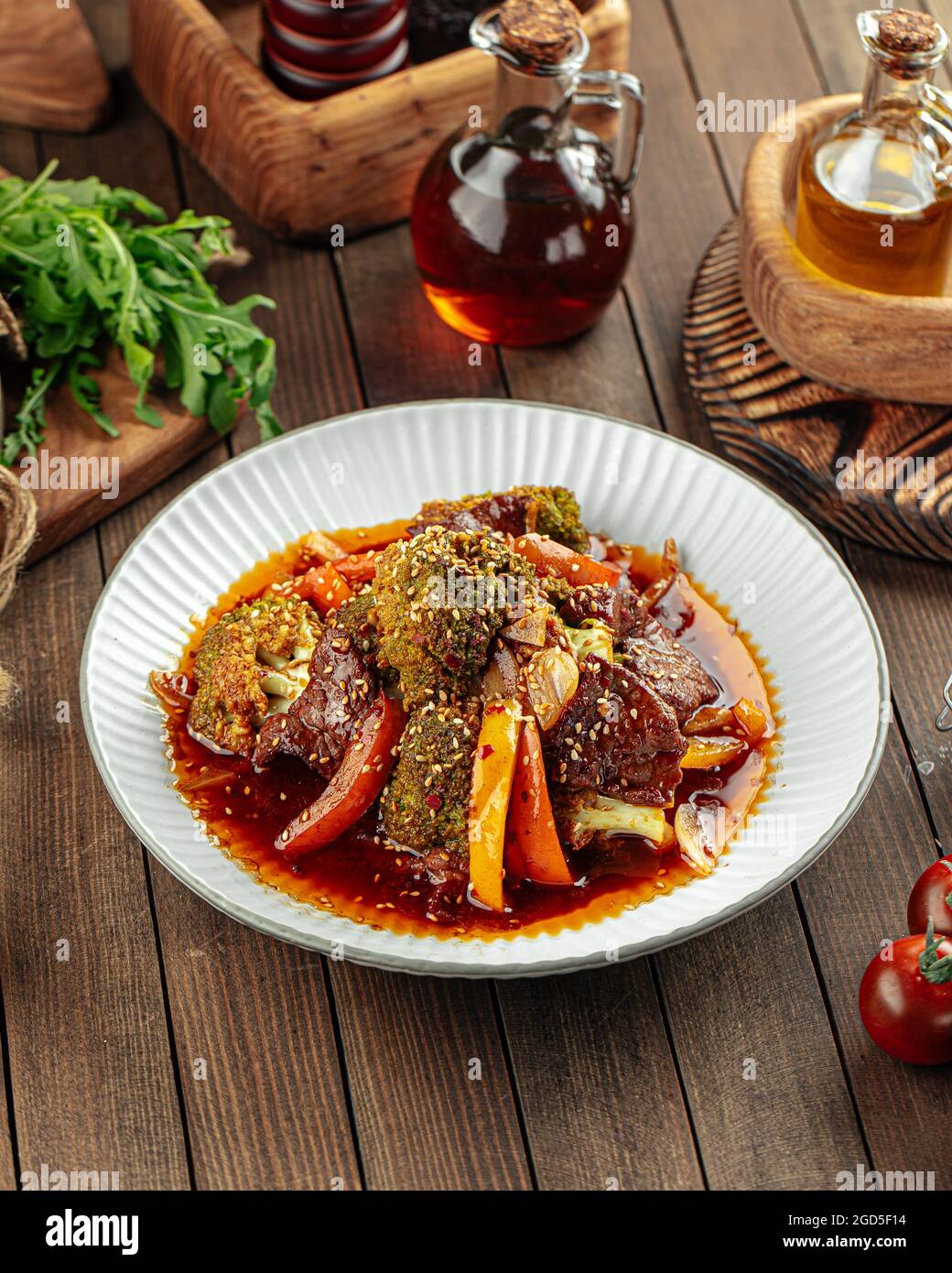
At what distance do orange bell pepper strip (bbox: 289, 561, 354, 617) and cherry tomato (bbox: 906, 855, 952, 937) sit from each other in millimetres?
1301

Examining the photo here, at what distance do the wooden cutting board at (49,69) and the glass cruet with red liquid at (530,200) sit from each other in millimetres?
1371

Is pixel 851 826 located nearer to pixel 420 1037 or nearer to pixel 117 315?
pixel 420 1037

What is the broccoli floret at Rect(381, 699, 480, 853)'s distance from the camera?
2.54m

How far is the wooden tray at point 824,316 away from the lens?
126 inches

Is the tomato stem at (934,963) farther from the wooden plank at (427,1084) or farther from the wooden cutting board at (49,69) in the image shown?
the wooden cutting board at (49,69)

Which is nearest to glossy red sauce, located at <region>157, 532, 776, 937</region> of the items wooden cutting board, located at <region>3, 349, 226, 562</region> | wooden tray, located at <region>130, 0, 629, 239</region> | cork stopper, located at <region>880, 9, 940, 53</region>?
wooden cutting board, located at <region>3, 349, 226, 562</region>

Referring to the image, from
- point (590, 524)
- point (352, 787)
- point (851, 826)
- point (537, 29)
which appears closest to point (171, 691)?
point (352, 787)

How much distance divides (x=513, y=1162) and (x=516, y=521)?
131 cm

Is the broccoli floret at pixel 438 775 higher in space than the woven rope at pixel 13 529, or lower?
lower

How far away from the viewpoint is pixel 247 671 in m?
2.80

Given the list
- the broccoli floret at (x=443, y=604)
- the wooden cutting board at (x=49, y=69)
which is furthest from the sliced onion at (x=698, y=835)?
the wooden cutting board at (x=49, y=69)

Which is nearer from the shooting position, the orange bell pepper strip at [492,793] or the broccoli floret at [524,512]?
the orange bell pepper strip at [492,793]

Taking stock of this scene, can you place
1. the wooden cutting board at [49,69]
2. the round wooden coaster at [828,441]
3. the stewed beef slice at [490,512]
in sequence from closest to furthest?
the stewed beef slice at [490,512] → the round wooden coaster at [828,441] → the wooden cutting board at [49,69]
